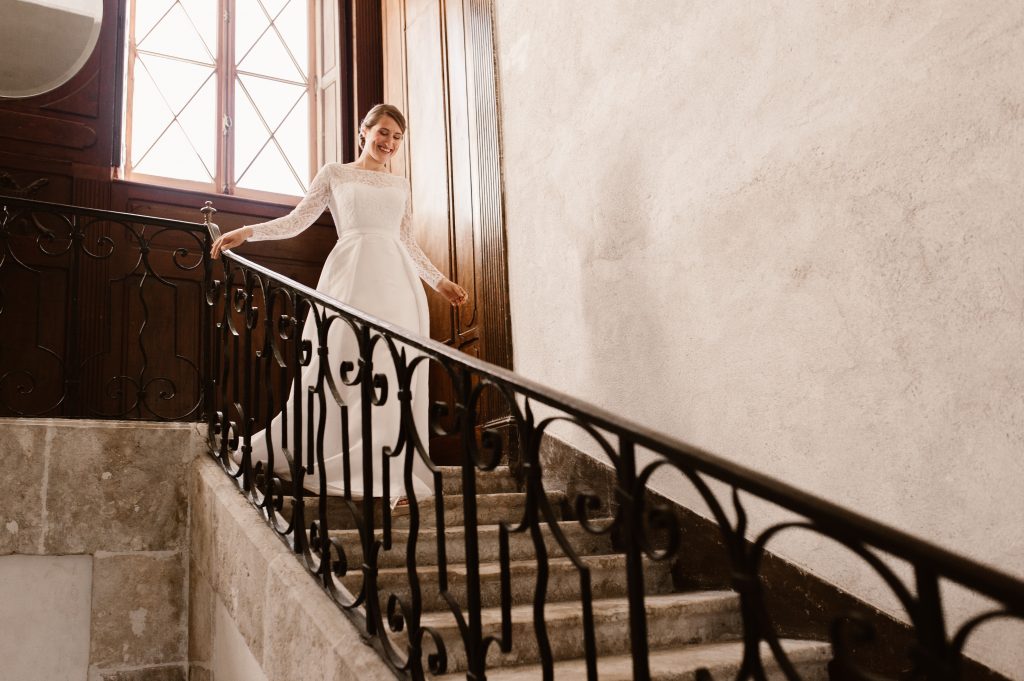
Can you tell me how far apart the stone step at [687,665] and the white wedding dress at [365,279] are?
1.16 meters

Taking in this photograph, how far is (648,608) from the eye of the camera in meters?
2.78

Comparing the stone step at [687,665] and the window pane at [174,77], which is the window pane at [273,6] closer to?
the window pane at [174,77]

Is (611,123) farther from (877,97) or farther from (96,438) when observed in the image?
(96,438)

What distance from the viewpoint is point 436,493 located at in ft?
6.81

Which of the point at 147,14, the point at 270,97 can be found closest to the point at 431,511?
the point at 270,97

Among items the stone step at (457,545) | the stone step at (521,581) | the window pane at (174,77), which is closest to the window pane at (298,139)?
the window pane at (174,77)

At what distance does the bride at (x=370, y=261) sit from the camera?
3576 millimetres

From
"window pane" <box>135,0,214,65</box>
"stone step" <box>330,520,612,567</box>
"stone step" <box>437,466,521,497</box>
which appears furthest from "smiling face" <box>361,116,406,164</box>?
"window pane" <box>135,0,214,65</box>

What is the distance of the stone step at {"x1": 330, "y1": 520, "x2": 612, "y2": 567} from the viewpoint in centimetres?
292

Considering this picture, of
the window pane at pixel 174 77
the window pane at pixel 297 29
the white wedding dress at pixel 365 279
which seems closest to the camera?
the white wedding dress at pixel 365 279

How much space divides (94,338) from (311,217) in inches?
84.8

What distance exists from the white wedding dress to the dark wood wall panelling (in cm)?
178

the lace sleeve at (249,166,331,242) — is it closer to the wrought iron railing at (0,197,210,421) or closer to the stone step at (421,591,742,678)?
the wrought iron railing at (0,197,210,421)

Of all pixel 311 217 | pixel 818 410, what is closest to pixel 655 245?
pixel 818 410
